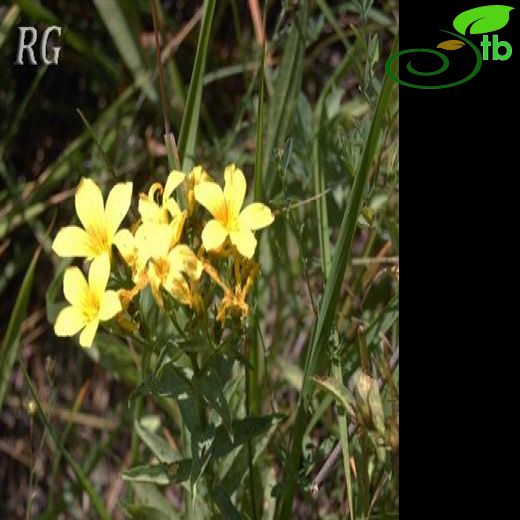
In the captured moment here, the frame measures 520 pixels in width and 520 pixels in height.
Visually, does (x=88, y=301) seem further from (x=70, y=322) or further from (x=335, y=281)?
(x=335, y=281)

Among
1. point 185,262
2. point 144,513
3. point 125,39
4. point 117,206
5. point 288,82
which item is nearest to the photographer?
point 185,262

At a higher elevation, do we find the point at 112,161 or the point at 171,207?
the point at 112,161

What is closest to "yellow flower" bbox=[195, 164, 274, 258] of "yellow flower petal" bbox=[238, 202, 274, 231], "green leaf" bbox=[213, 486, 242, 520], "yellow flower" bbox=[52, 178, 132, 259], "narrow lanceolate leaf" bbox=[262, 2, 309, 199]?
"yellow flower petal" bbox=[238, 202, 274, 231]

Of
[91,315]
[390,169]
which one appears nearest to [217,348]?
[91,315]

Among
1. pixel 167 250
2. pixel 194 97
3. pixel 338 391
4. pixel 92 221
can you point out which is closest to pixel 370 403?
pixel 338 391

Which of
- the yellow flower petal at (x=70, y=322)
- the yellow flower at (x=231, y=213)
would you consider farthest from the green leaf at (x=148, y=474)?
the yellow flower at (x=231, y=213)
